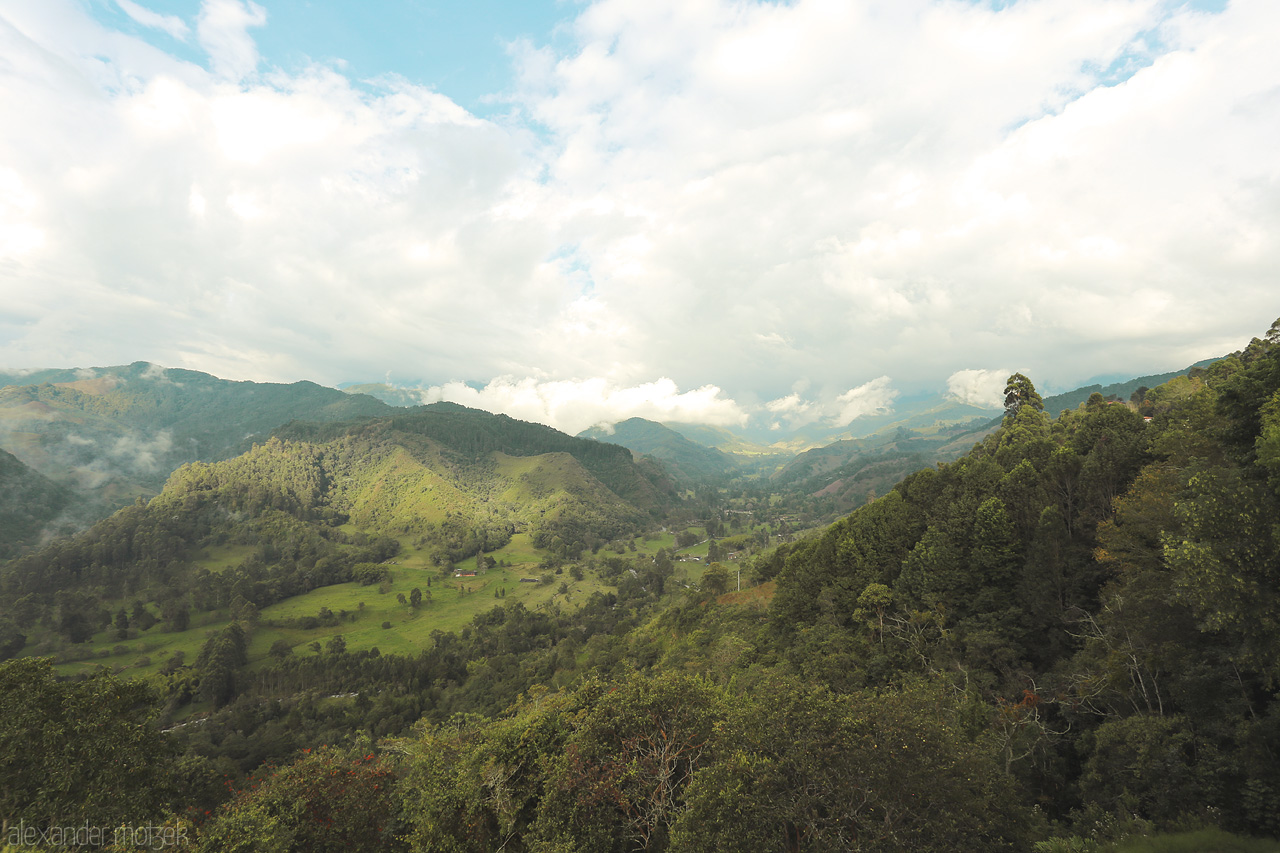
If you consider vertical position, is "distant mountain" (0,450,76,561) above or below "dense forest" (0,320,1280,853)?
above

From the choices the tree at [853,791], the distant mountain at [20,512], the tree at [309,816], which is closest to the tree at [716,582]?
the tree at [309,816]

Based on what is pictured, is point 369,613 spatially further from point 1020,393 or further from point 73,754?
point 1020,393

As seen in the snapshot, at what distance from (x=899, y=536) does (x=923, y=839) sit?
42645mm

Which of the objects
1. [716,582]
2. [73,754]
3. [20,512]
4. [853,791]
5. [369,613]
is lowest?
[369,613]

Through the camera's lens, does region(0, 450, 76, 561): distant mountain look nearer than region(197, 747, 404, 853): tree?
No

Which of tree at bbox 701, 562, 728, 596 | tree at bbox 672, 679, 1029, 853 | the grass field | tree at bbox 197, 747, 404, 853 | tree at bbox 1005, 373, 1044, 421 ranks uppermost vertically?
tree at bbox 1005, 373, 1044, 421

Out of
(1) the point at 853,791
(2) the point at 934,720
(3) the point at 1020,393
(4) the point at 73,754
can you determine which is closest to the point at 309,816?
(4) the point at 73,754

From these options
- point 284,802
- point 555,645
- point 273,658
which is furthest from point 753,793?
point 273,658

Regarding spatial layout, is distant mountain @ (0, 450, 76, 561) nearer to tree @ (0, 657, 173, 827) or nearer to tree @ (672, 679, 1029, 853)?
tree @ (0, 657, 173, 827)

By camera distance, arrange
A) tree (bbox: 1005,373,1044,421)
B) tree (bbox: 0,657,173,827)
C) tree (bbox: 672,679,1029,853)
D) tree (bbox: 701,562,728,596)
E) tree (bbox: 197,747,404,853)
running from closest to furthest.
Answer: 1. tree (bbox: 672,679,1029,853)
2. tree (bbox: 197,747,404,853)
3. tree (bbox: 0,657,173,827)
4. tree (bbox: 1005,373,1044,421)
5. tree (bbox: 701,562,728,596)

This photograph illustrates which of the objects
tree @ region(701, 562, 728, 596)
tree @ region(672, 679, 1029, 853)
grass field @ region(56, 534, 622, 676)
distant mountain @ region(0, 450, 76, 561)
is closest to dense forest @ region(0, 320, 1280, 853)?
tree @ region(672, 679, 1029, 853)

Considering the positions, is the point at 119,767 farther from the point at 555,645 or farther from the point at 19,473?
the point at 19,473

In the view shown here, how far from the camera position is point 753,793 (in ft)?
52.5

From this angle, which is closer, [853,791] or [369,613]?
[853,791]
